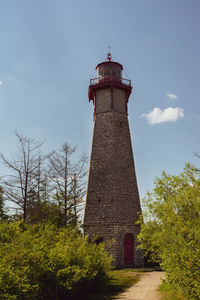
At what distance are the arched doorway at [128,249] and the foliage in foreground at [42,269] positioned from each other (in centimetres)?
1036

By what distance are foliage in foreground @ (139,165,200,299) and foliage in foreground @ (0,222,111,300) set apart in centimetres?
307

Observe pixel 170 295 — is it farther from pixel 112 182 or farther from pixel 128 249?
pixel 112 182

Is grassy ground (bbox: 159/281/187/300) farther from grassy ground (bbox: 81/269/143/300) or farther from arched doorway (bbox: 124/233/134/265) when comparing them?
arched doorway (bbox: 124/233/134/265)

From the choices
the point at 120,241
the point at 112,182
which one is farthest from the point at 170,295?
the point at 112,182

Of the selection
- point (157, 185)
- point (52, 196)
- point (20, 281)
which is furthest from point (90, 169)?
point (20, 281)

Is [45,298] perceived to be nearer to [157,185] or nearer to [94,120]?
[157,185]

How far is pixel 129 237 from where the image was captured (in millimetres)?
23266

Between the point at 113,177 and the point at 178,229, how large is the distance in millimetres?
13145

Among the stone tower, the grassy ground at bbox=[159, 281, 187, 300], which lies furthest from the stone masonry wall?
the grassy ground at bbox=[159, 281, 187, 300]

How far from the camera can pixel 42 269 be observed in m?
7.81

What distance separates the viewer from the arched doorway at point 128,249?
22.8 meters

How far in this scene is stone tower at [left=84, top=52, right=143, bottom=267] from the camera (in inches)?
905

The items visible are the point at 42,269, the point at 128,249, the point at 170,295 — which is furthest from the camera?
the point at 128,249

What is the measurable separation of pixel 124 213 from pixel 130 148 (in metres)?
6.46
